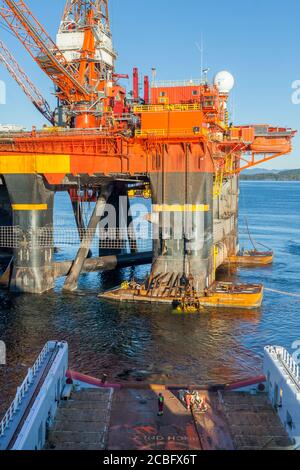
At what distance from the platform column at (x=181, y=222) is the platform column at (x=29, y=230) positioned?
32.7 ft

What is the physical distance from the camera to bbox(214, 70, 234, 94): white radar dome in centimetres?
5438

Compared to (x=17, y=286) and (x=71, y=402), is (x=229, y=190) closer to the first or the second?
(x=17, y=286)

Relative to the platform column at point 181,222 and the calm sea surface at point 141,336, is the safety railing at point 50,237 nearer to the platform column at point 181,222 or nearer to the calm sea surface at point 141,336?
the calm sea surface at point 141,336

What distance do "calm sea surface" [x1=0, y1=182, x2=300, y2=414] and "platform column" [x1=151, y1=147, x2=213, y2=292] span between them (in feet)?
12.2

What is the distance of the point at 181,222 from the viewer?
130ft

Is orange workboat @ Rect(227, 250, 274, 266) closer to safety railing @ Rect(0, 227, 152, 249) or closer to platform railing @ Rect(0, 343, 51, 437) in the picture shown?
safety railing @ Rect(0, 227, 152, 249)

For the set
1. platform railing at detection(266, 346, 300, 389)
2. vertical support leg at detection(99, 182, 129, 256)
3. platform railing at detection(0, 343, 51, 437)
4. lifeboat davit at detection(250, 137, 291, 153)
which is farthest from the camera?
vertical support leg at detection(99, 182, 129, 256)

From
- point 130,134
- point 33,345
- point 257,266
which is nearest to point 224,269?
point 257,266

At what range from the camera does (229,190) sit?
6431 centimetres

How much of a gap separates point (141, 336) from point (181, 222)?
10612 mm

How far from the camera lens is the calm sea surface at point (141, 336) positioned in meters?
27.3

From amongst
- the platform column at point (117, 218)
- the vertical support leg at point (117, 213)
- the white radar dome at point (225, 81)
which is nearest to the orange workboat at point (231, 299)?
the platform column at point (117, 218)

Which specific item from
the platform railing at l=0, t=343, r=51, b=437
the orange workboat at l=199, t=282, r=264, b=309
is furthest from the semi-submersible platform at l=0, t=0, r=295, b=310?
the platform railing at l=0, t=343, r=51, b=437
